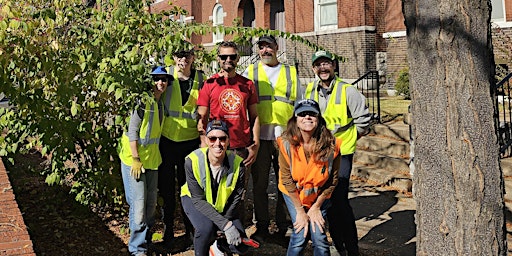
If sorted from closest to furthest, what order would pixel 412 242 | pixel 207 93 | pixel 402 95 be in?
1. pixel 207 93
2. pixel 412 242
3. pixel 402 95

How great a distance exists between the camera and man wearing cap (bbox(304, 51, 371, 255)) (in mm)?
4430

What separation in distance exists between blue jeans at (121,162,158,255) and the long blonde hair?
4.78 feet

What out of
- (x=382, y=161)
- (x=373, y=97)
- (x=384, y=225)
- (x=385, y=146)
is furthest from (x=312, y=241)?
(x=373, y=97)

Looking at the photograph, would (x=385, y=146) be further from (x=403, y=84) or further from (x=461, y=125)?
(x=461, y=125)

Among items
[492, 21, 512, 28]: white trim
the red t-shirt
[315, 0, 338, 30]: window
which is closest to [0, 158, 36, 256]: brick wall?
the red t-shirt

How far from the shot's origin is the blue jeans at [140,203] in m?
4.67

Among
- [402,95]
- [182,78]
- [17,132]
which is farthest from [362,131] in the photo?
[402,95]

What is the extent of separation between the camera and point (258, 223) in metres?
5.33

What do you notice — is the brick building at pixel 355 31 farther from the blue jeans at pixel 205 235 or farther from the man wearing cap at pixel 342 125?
the blue jeans at pixel 205 235

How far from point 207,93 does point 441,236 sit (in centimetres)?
275

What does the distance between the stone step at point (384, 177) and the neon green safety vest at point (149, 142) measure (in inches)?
158

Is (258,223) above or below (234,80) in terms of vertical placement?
below

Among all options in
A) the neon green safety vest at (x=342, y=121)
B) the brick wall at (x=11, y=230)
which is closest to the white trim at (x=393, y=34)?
the neon green safety vest at (x=342, y=121)

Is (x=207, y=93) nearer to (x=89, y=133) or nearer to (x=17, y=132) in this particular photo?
(x=89, y=133)
